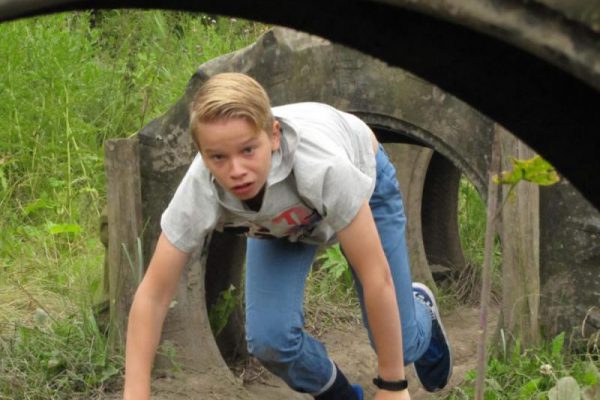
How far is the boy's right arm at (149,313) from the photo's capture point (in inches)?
150

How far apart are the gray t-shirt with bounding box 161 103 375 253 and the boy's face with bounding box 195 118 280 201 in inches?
6.1

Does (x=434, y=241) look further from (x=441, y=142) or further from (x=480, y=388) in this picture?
(x=480, y=388)

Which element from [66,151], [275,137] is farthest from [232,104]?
[66,151]

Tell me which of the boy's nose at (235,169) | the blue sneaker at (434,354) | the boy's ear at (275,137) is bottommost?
the blue sneaker at (434,354)

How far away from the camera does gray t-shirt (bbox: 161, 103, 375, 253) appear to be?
157 inches

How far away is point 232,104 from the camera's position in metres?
3.77

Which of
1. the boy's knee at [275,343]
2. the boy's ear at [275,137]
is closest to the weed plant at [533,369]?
the boy's knee at [275,343]

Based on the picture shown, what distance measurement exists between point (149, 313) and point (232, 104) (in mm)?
705

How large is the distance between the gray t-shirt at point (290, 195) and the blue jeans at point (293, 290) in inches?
12.1

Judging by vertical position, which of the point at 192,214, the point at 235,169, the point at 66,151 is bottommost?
the point at 192,214

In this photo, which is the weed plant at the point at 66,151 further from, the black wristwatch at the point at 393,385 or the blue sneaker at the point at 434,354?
the black wristwatch at the point at 393,385

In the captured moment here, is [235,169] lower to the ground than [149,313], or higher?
higher

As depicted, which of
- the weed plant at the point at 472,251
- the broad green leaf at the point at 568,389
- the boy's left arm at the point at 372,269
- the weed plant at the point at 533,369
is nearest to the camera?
the broad green leaf at the point at 568,389

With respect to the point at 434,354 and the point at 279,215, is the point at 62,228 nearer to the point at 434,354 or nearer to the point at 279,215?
the point at 434,354
